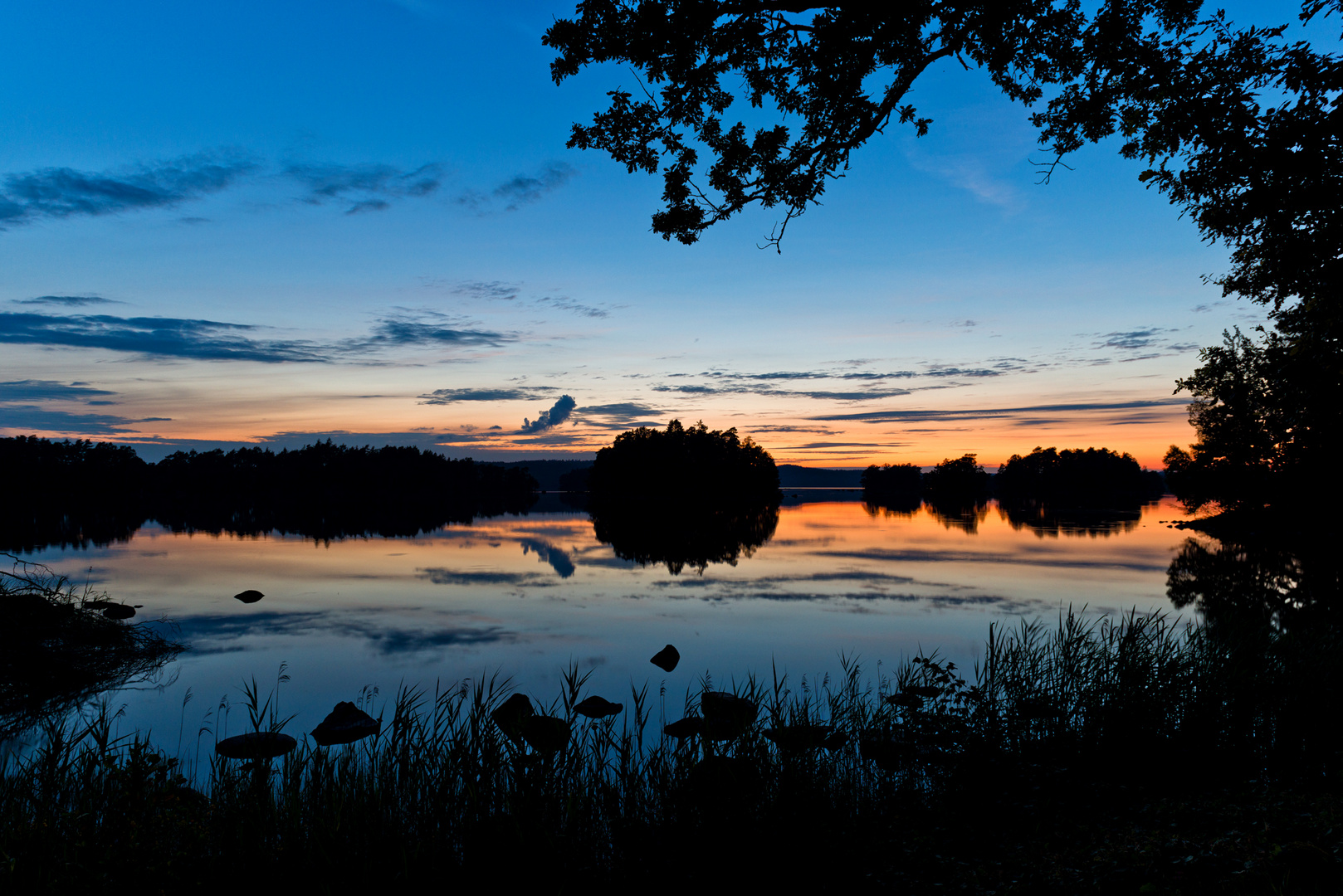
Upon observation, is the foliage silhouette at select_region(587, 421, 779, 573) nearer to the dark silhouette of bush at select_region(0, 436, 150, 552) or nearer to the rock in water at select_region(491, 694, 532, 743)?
the dark silhouette of bush at select_region(0, 436, 150, 552)

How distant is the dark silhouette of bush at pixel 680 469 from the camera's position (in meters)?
141

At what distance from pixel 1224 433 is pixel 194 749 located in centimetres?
7062

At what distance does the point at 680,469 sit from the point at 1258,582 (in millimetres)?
111982

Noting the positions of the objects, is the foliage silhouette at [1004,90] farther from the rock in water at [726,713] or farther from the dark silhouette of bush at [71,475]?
the dark silhouette of bush at [71,475]

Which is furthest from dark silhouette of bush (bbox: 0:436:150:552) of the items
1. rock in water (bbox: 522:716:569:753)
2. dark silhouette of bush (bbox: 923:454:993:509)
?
dark silhouette of bush (bbox: 923:454:993:509)

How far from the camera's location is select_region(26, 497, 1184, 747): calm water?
58.0 ft

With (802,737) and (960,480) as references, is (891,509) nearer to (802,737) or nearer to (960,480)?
(960,480)

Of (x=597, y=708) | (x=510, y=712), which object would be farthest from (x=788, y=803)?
(x=597, y=708)

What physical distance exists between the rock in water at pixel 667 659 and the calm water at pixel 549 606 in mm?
347

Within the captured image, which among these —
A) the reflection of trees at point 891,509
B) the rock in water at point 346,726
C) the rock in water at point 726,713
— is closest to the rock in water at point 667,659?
the rock in water at point 726,713

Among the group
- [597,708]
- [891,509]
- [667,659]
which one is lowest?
[891,509]

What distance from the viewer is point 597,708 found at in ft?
45.0

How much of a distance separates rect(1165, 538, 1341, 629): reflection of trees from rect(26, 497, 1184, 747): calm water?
4.96ft

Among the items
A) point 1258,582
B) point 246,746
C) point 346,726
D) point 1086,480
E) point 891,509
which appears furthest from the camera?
point 1086,480
